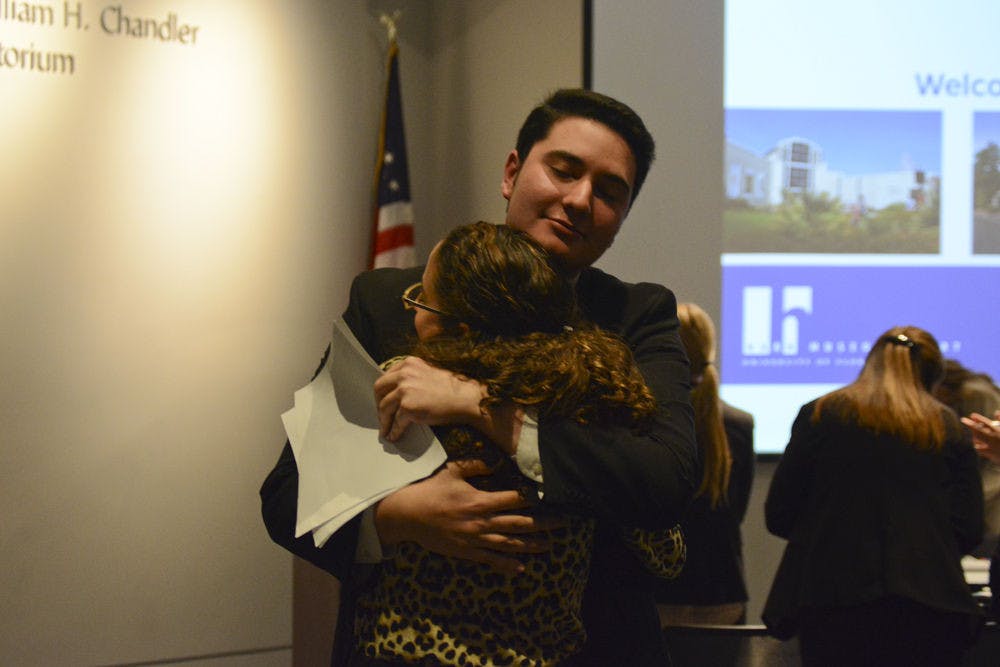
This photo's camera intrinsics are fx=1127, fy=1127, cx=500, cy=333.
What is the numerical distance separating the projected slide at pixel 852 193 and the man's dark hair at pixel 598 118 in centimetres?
305

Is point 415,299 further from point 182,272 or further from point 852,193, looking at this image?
point 852,193

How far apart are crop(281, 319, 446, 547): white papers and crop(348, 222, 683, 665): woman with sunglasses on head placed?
0.04 metres

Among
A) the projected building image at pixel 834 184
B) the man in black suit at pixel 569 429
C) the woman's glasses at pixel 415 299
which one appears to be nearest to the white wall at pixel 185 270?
the projected building image at pixel 834 184

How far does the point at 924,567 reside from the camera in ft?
11.1

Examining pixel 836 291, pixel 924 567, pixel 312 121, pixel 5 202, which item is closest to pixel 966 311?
pixel 836 291

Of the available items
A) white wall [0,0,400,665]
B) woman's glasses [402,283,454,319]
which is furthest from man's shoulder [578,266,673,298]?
white wall [0,0,400,665]

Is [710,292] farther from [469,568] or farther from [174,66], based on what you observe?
[469,568]

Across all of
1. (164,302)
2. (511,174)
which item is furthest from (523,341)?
(164,302)

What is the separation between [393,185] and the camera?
499 cm

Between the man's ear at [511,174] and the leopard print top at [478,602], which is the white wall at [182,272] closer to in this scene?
the man's ear at [511,174]

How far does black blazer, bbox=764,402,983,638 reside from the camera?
339 cm

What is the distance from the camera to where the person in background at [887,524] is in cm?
340

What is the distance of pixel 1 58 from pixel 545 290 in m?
3.61

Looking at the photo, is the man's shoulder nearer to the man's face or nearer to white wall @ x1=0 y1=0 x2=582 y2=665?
the man's face
